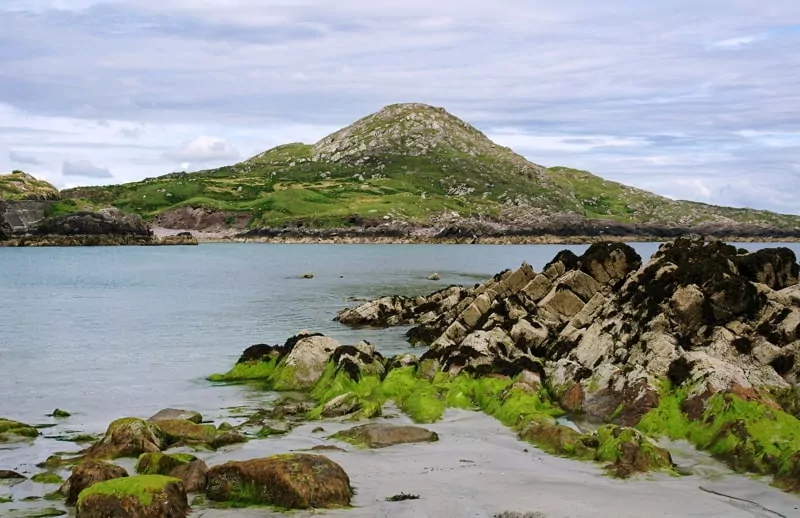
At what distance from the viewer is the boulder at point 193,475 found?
50.6ft

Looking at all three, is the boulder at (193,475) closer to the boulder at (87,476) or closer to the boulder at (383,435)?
the boulder at (87,476)

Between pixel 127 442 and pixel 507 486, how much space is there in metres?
8.63

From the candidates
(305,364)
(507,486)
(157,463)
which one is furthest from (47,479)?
(305,364)

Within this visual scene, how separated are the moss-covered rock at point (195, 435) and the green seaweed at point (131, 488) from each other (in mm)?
4648

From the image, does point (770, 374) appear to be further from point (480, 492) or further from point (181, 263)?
point (181, 263)

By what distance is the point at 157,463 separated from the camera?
16188mm

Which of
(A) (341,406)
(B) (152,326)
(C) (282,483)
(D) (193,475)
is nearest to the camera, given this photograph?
(C) (282,483)

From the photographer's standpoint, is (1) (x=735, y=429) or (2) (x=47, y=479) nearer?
(2) (x=47, y=479)

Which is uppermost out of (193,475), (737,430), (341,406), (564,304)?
(564,304)

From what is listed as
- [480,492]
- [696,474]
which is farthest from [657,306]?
[480,492]

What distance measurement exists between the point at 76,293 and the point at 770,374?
6651 cm

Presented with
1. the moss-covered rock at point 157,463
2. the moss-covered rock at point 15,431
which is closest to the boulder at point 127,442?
the moss-covered rock at point 157,463

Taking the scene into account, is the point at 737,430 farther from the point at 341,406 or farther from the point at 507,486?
the point at 341,406

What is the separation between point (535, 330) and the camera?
28891mm
